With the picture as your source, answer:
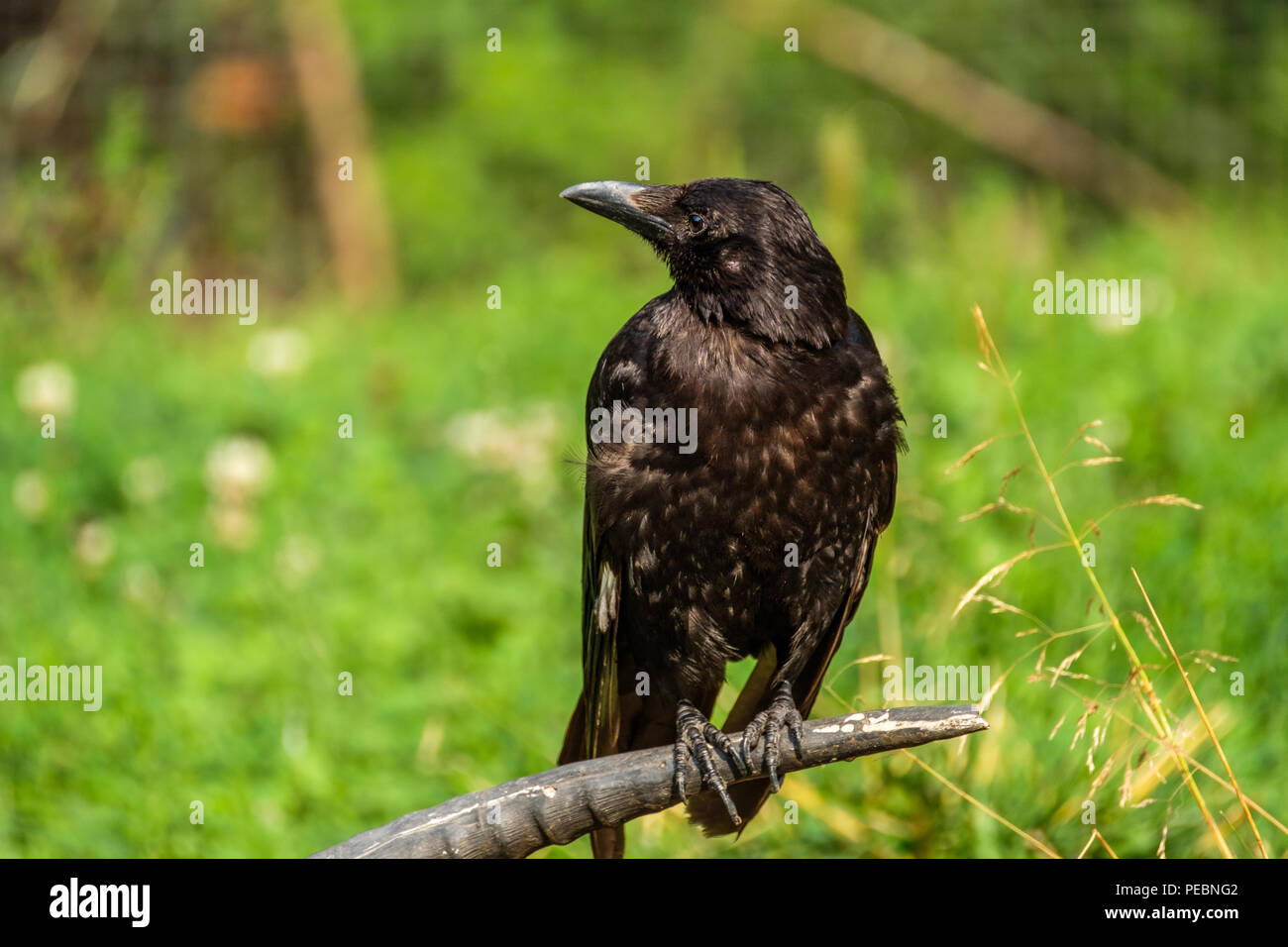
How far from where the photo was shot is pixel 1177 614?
3592 mm

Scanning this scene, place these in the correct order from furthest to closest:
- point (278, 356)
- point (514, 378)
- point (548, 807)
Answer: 1. point (514, 378)
2. point (278, 356)
3. point (548, 807)

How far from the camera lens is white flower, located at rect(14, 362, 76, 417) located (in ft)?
16.2

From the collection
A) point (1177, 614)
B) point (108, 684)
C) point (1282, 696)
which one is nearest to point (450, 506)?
point (108, 684)

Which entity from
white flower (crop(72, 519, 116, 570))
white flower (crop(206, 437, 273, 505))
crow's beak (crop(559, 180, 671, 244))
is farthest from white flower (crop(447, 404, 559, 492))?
crow's beak (crop(559, 180, 671, 244))

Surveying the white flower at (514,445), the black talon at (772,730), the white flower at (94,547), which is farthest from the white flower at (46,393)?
the black talon at (772,730)

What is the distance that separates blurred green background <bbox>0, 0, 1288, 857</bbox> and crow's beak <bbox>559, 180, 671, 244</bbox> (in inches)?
17.3

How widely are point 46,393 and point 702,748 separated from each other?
3408 millimetres

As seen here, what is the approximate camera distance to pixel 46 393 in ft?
16.1

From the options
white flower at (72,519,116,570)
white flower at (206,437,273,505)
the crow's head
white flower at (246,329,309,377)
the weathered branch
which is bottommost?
the weathered branch

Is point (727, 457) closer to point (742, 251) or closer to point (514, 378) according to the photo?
point (742, 251)

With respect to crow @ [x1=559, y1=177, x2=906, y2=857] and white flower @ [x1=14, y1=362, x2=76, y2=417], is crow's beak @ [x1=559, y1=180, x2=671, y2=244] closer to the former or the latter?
crow @ [x1=559, y1=177, x2=906, y2=857]

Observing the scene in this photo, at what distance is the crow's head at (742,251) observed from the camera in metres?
2.32

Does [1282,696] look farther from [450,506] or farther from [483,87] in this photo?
[483,87]

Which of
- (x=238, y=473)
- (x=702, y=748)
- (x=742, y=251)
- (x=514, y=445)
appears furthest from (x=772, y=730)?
(x=238, y=473)
